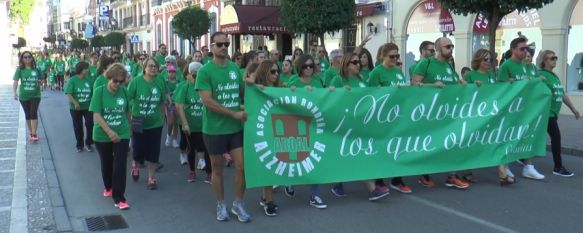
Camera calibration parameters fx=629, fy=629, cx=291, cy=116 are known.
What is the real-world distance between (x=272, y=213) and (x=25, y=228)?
7.63ft

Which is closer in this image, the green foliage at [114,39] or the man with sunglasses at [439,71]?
the man with sunglasses at [439,71]

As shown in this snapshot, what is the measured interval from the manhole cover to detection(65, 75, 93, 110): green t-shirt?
4607 millimetres

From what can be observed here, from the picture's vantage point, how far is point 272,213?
630 cm

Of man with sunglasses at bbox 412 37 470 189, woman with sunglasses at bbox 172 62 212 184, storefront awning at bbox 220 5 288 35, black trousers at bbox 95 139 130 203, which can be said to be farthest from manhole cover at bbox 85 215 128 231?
storefront awning at bbox 220 5 288 35

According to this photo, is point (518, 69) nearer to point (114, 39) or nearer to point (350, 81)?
point (350, 81)

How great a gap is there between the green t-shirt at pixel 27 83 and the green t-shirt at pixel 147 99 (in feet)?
14.8

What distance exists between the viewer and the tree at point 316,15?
696 inches

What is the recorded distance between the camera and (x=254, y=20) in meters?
26.4

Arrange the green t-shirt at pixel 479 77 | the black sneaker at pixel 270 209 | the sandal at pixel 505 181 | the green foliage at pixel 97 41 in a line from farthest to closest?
1. the green foliage at pixel 97 41
2. the green t-shirt at pixel 479 77
3. the sandal at pixel 505 181
4. the black sneaker at pixel 270 209

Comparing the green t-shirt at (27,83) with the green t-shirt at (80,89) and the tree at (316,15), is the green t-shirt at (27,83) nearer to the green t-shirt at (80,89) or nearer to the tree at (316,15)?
the green t-shirt at (80,89)

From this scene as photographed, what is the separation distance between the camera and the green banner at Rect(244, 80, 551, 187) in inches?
246

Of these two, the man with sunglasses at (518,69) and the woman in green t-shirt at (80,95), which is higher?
the man with sunglasses at (518,69)

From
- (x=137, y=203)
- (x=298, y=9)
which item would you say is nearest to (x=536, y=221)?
(x=137, y=203)

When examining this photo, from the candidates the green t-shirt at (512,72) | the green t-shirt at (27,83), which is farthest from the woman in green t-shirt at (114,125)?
the green t-shirt at (27,83)
